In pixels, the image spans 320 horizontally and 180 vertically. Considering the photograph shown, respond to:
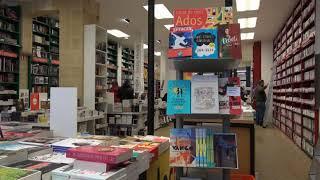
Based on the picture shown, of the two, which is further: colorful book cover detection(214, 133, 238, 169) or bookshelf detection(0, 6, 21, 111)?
bookshelf detection(0, 6, 21, 111)

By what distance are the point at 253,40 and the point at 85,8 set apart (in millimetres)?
8866

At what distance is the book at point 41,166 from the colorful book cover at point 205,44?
109 centimetres

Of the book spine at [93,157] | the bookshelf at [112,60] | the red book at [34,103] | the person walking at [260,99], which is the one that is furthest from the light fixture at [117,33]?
the book spine at [93,157]

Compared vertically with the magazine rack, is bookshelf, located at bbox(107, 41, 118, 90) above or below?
above

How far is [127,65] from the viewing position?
16.9 meters

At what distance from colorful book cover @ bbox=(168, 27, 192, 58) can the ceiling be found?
20.4 feet

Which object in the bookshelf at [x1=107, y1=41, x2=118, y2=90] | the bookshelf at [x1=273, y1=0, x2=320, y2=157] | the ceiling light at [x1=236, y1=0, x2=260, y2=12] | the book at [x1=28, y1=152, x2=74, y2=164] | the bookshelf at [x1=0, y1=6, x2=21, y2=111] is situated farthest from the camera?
the bookshelf at [x1=107, y1=41, x2=118, y2=90]

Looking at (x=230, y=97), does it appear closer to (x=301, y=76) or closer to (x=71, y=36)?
(x=71, y=36)

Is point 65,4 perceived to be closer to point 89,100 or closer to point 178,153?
point 89,100

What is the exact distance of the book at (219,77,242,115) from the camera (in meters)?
2.11

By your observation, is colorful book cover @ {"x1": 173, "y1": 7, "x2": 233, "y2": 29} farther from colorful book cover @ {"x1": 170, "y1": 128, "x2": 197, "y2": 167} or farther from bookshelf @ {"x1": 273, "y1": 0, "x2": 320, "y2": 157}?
bookshelf @ {"x1": 273, "y1": 0, "x2": 320, "y2": 157}

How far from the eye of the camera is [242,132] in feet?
11.6

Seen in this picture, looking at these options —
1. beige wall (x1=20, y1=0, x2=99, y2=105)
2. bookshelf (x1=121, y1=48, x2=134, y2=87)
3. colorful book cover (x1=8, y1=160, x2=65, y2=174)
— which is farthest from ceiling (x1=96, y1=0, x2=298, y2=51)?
colorful book cover (x1=8, y1=160, x2=65, y2=174)

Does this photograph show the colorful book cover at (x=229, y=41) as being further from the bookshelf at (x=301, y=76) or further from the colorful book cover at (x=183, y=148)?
the bookshelf at (x=301, y=76)
